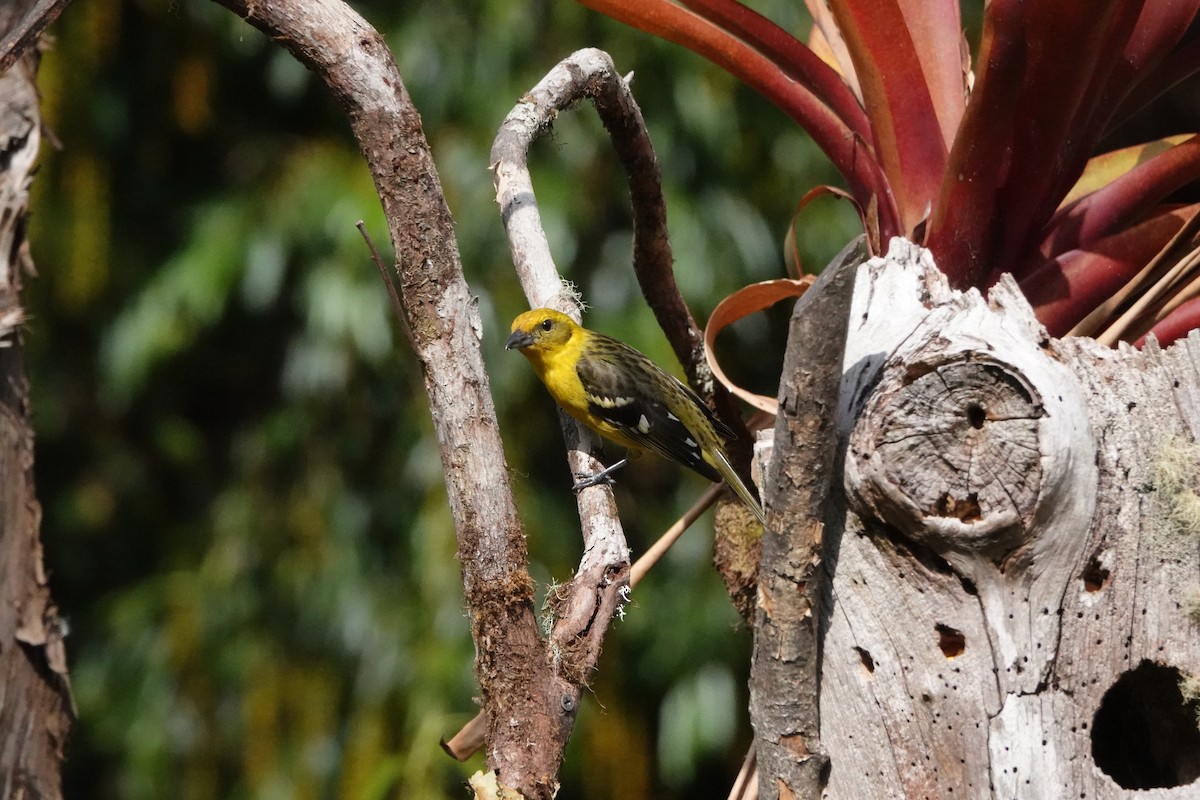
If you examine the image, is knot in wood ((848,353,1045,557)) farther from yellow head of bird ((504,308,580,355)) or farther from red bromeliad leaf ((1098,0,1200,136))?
yellow head of bird ((504,308,580,355))

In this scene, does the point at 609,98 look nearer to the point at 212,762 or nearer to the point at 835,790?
the point at 835,790

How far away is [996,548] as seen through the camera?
6.63ft

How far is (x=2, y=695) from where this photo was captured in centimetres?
410

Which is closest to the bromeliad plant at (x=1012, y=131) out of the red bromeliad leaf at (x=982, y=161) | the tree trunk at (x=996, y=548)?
the red bromeliad leaf at (x=982, y=161)

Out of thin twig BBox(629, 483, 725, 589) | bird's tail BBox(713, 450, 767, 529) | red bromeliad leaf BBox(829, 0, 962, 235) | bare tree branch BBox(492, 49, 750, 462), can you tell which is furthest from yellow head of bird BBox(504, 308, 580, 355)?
red bromeliad leaf BBox(829, 0, 962, 235)

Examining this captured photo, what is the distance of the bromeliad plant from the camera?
2.24m

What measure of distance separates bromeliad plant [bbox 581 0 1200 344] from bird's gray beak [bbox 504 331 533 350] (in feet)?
4.61

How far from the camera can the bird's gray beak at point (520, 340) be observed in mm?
4008

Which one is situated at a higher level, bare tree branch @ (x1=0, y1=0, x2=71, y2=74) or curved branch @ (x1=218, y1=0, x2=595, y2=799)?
bare tree branch @ (x1=0, y1=0, x2=71, y2=74)

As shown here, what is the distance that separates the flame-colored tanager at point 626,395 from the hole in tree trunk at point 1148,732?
5.19 ft

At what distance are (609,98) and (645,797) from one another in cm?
372

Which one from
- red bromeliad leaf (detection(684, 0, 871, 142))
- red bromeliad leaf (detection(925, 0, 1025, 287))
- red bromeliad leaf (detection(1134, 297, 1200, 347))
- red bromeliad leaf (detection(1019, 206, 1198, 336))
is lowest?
red bromeliad leaf (detection(1134, 297, 1200, 347))

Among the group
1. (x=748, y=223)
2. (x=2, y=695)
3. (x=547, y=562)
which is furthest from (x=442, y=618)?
(x=748, y=223)

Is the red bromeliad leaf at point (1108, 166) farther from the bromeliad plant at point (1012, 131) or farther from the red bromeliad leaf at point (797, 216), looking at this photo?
the red bromeliad leaf at point (797, 216)
